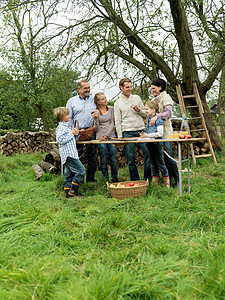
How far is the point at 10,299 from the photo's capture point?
1766 millimetres

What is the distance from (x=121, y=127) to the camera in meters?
4.95

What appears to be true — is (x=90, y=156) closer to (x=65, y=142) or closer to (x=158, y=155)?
(x=65, y=142)

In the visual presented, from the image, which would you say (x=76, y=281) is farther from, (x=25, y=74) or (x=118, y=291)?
(x=25, y=74)

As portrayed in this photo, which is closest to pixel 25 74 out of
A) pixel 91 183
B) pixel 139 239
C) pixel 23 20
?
pixel 23 20

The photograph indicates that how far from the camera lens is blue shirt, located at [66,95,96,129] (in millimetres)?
5000

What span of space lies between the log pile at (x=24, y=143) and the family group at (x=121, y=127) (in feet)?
21.0

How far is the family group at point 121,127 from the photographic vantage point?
14.3 ft

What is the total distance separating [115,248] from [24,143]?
9.73 meters

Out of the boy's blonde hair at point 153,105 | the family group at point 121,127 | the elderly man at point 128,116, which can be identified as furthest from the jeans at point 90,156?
the boy's blonde hair at point 153,105

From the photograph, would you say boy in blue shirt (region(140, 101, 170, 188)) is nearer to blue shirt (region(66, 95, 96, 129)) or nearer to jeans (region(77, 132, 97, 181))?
blue shirt (region(66, 95, 96, 129))

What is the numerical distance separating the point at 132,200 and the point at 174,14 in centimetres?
466

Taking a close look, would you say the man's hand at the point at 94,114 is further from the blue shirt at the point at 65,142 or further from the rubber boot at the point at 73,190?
the rubber boot at the point at 73,190

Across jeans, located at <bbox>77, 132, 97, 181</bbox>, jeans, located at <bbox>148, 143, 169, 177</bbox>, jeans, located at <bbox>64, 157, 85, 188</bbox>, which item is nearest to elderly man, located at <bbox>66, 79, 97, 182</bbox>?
jeans, located at <bbox>77, 132, 97, 181</bbox>

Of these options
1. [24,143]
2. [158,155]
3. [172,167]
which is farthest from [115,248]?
[24,143]
